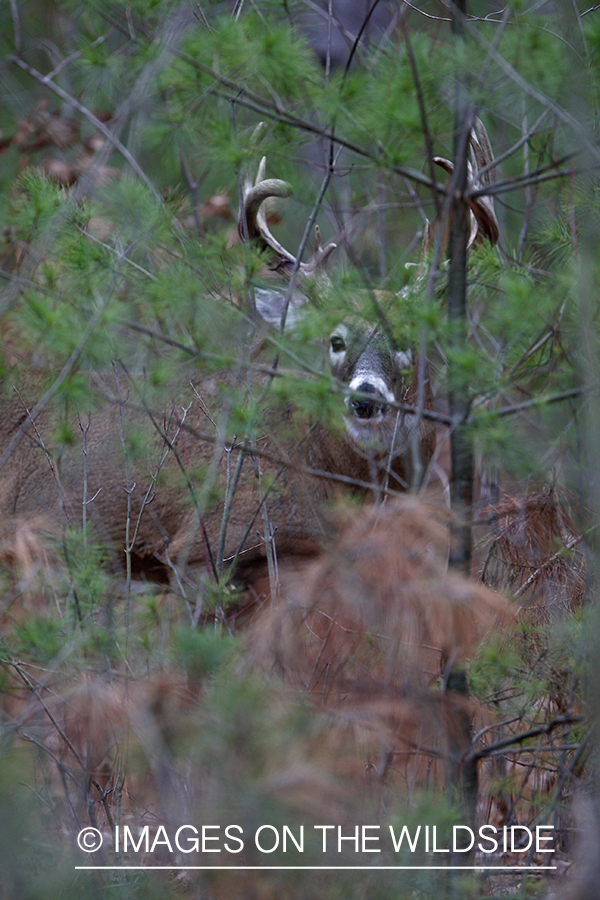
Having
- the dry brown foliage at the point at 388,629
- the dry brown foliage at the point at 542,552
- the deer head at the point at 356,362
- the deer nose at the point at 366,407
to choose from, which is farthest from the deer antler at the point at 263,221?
the dry brown foliage at the point at 388,629

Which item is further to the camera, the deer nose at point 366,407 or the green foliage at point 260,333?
the deer nose at point 366,407

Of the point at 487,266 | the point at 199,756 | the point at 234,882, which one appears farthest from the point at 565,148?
the point at 234,882

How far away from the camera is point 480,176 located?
2.84m

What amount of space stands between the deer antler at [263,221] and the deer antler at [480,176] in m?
0.64

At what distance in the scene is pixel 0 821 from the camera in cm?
175

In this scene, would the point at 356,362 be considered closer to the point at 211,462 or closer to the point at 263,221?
the point at 211,462

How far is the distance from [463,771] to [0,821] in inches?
47.2

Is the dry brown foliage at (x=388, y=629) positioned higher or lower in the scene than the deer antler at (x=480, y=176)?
lower

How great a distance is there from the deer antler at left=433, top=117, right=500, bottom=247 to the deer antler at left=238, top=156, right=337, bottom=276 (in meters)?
0.64

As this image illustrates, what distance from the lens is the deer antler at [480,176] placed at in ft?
9.57

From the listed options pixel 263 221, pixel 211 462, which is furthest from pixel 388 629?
pixel 263 221

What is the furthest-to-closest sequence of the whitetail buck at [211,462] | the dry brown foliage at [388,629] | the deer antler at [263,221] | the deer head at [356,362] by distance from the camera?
the whitetail buck at [211,462] < the deer head at [356,362] < the deer antler at [263,221] < the dry brown foliage at [388,629]

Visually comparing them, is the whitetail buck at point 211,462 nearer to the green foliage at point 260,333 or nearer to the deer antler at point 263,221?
the deer antler at point 263,221

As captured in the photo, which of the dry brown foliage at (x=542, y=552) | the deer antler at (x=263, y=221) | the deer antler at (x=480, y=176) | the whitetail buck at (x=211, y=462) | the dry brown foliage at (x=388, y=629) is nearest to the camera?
the dry brown foliage at (x=388, y=629)
